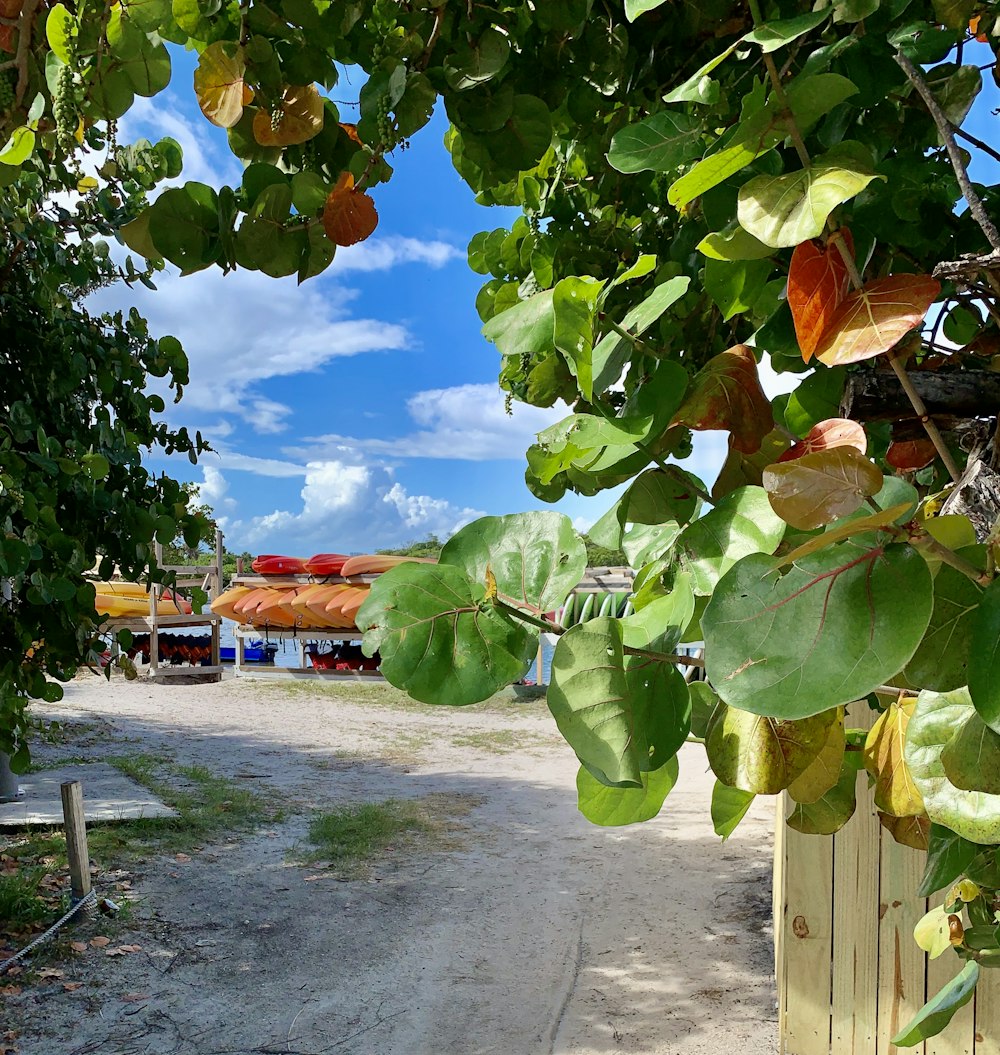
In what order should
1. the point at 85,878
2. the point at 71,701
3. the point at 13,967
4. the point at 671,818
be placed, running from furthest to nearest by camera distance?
the point at 71,701 → the point at 671,818 → the point at 85,878 → the point at 13,967

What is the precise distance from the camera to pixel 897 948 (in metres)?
2.61

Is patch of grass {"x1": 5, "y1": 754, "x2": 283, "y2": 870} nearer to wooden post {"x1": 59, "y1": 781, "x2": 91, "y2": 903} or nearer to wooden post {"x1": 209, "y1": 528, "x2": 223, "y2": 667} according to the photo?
wooden post {"x1": 59, "y1": 781, "x2": 91, "y2": 903}

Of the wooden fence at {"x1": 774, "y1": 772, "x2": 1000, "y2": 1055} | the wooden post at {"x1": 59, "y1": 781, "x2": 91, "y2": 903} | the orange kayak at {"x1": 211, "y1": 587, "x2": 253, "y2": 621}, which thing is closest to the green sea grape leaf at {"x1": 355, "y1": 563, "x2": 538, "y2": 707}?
the wooden fence at {"x1": 774, "y1": 772, "x2": 1000, "y2": 1055}

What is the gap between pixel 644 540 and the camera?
2.29ft

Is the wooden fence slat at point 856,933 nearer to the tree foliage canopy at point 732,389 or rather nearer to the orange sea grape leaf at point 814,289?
A: the tree foliage canopy at point 732,389

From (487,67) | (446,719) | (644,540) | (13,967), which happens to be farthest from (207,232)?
(446,719)

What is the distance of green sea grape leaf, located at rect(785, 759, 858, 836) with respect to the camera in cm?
59

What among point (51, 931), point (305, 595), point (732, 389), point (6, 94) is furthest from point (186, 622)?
point (732, 389)

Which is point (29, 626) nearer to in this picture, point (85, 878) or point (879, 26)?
point (85, 878)

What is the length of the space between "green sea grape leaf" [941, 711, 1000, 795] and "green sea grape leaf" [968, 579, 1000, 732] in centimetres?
5

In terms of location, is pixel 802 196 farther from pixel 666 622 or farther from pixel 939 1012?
pixel 939 1012

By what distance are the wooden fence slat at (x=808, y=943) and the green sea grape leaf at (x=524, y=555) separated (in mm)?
2463

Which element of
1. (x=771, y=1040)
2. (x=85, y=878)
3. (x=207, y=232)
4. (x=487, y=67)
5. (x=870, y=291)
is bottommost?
(x=771, y=1040)

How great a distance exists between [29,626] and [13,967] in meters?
1.65
